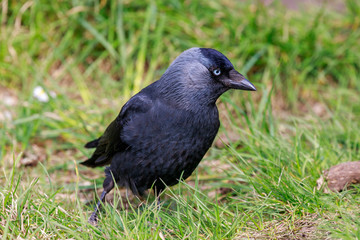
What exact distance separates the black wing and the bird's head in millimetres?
221

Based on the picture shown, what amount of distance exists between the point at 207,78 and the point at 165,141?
0.49 m

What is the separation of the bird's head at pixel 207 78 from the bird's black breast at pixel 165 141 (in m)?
0.12

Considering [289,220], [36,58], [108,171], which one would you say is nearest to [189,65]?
[108,171]

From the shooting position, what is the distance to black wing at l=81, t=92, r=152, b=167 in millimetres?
3178

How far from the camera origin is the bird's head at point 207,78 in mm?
3133

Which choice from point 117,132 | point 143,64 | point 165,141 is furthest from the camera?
point 143,64

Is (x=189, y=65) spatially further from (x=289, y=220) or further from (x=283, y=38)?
(x=283, y=38)

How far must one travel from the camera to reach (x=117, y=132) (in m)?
3.31

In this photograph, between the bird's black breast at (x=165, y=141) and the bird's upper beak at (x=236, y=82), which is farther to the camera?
the bird's upper beak at (x=236, y=82)

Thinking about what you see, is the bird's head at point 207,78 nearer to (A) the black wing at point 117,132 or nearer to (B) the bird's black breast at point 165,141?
(B) the bird's black breast at point 165,141

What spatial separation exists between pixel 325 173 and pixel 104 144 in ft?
4.91

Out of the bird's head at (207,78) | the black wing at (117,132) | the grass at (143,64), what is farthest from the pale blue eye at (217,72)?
the grass at (143,64)

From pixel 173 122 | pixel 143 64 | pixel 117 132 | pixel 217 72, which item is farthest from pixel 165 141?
pixel 143 64

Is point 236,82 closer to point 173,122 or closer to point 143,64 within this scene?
point 173,122
